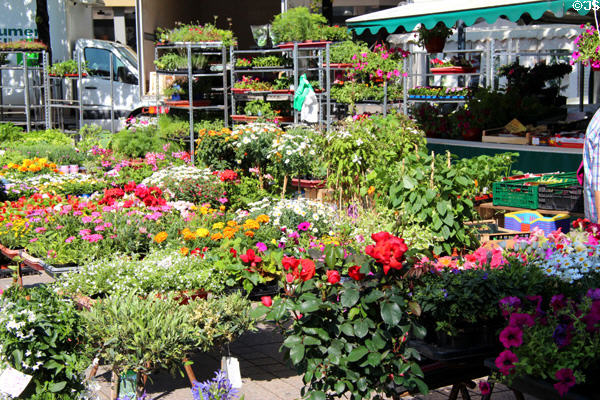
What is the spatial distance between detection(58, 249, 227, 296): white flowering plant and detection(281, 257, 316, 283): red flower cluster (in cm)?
115

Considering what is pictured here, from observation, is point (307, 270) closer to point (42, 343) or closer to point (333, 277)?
point (333, 277)

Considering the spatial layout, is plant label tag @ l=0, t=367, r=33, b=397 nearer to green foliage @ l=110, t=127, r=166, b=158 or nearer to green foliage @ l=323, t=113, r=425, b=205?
green foliage @ l=323, t=113, r=425, b=205

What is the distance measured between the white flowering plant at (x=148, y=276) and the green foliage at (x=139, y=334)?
0.38m

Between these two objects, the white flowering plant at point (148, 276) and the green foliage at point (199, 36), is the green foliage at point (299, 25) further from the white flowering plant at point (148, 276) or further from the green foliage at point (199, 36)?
the white flowering plant at point (148, 276)

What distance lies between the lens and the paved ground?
411 cm

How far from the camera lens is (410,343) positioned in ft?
10.2

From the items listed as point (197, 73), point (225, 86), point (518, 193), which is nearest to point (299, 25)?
point (225, 86)

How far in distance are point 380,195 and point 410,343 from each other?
2.61m

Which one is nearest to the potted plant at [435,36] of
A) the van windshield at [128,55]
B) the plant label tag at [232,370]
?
the plant label tag at [232,370]

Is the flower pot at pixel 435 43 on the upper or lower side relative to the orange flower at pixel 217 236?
upper

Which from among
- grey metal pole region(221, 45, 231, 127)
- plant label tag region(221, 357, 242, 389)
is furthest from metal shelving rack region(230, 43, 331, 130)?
plant label tag region(221, 357, 242, 389)

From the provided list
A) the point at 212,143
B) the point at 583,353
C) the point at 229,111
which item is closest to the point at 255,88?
the point at 229,111

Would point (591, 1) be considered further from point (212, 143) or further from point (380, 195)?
point (212, 143)

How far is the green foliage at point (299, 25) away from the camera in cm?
1138
